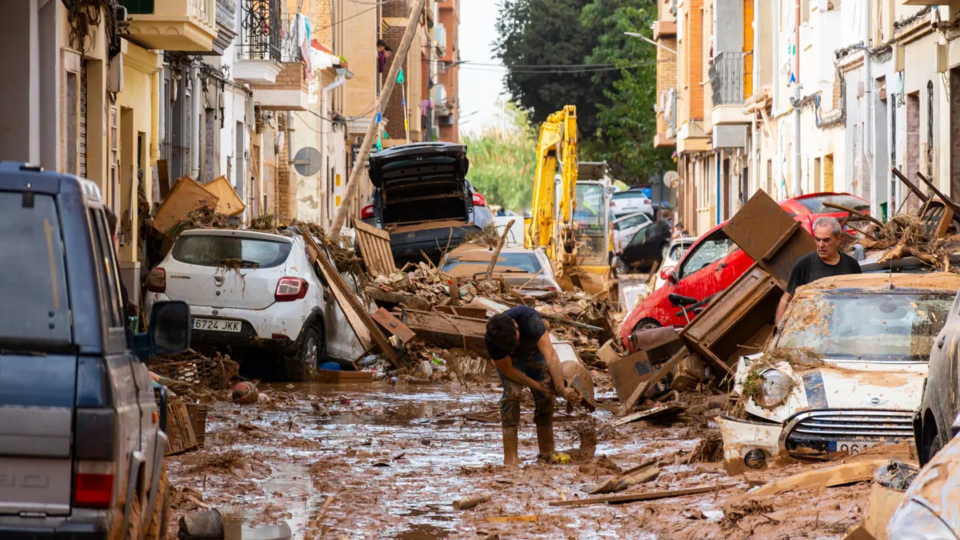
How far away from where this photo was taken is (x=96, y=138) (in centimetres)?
1755

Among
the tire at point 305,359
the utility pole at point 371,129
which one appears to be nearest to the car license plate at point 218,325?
the tire at point 305,359

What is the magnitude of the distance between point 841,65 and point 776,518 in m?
20.5

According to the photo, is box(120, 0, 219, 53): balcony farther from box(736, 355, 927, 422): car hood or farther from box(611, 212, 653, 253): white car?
box(611, 212, 653, 253): white car

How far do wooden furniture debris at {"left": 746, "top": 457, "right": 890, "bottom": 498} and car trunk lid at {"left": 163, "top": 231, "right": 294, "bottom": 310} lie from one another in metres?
8.95

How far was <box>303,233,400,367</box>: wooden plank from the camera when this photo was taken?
1745 cm

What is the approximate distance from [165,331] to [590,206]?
36934 millimetres

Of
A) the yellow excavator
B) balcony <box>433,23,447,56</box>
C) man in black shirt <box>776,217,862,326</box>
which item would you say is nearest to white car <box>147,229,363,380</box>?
man in black shirt <box>776,217,862,326</box>

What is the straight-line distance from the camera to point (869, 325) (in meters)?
9.87

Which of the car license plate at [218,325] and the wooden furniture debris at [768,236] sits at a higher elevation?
the wooden furniture debris at [768,236]

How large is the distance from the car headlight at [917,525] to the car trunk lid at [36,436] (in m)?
2.59

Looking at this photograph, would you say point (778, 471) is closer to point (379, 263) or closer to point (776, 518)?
point (776, 518)

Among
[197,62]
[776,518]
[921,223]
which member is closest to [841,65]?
[197,62]

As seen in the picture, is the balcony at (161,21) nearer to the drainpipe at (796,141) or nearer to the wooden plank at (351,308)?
the wooden plank at (351,308)

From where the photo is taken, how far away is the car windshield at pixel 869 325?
9.65 meters
